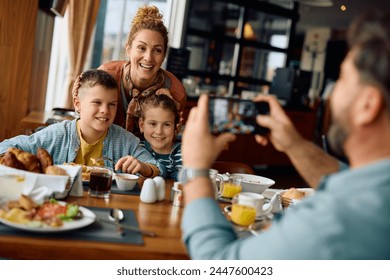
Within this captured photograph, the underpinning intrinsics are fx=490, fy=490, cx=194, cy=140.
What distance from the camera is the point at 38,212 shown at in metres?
1.44

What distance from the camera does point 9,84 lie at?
3980 millimetres

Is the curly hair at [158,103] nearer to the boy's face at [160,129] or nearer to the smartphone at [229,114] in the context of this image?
the boy's face at [160,129]

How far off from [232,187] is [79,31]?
153 inches

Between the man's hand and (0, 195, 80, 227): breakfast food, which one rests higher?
the man's hand

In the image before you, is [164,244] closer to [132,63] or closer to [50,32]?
[132,63]

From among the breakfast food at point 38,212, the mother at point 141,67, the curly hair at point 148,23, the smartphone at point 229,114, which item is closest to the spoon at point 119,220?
the breakfast food at point 38,212

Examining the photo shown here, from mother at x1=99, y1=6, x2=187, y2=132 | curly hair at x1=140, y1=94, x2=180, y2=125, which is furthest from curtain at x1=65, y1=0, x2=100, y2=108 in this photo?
curly hair at x1=140, y1=94, x2=180, y2=125

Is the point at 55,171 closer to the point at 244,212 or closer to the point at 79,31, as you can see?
the point at 244,212

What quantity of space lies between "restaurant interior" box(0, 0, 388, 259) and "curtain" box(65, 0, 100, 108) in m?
0.01

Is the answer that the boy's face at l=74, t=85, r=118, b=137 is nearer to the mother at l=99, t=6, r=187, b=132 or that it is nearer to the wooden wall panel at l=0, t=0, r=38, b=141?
the mother at l=99, t=6, r=187, b=132

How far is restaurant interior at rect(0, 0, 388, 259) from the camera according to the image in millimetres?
1385

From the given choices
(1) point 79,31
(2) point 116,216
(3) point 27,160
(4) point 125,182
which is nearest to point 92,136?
(4) point 125,182

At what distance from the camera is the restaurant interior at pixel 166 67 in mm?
1385

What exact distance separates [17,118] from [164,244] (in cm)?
307
